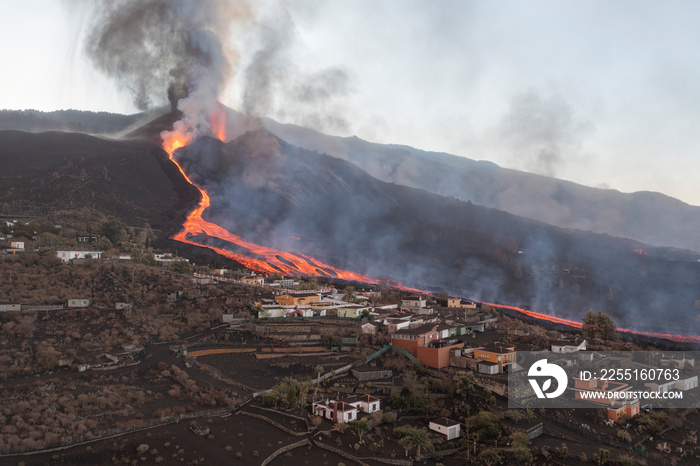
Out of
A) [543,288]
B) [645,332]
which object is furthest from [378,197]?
[645,332]

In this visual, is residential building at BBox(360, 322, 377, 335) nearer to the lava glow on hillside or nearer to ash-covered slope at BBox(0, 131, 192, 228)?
the lava glow on hillside

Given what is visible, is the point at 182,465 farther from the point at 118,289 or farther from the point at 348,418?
the point at 118,289

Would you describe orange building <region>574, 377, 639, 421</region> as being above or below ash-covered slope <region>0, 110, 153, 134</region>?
below

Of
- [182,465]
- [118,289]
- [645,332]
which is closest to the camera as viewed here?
[182,465]

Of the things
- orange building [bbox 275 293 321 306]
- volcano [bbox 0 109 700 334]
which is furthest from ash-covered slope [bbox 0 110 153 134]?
orange building [bbox 275 293 321 306]

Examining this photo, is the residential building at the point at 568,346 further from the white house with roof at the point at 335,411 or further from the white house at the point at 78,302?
the white house at the point at 78,302

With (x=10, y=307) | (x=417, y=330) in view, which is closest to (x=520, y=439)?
(x=417, y=330)
